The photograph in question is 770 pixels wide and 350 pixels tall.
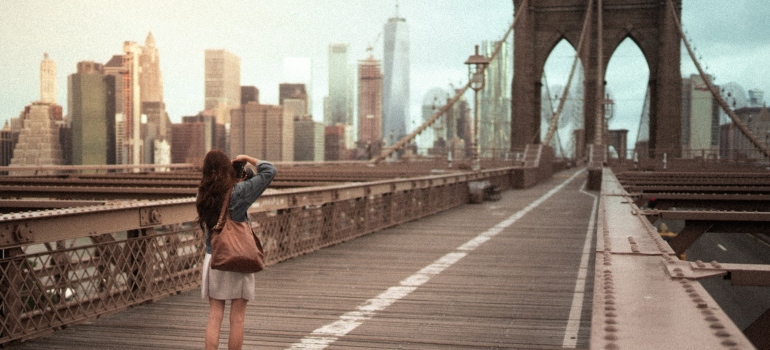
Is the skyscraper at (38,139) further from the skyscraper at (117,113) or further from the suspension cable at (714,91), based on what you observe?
the suspension cable at (714,91)

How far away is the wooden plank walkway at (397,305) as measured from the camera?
7.01 m

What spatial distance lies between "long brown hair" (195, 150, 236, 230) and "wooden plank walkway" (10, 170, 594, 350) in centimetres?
145

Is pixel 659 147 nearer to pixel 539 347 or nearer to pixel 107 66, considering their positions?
pixel 107 66

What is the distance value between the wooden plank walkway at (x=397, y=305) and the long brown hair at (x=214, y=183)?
1.45 m

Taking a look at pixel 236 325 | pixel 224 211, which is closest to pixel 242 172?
pixel 224 211

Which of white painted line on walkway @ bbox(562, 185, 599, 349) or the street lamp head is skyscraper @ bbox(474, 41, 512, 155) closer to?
the street lamp head

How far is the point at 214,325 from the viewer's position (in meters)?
5.86

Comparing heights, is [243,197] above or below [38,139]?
below

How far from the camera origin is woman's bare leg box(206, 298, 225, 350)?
5773 mm

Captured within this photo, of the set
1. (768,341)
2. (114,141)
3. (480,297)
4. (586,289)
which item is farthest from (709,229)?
(114,141)

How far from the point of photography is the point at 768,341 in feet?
20.2

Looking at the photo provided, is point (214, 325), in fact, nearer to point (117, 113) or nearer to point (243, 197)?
point (243, 197)

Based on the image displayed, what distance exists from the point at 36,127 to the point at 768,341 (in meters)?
52.6

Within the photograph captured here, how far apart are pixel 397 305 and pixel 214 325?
10.6 feet
